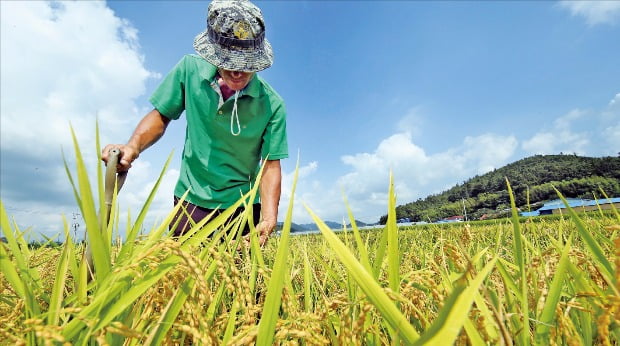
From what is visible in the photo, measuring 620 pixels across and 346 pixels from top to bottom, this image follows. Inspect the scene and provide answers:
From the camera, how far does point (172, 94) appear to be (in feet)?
10.1

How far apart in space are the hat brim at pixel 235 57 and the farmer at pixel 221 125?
0.03 metres

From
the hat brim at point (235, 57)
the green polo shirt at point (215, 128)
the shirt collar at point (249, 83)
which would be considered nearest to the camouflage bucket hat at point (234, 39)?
the hat brim at point (235, 57)

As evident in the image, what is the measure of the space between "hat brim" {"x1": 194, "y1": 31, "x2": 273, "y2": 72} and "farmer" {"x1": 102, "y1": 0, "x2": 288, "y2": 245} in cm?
3

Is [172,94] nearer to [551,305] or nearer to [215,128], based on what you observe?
[215,128]

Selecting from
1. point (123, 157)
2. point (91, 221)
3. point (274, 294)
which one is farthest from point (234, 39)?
point (274, 294)

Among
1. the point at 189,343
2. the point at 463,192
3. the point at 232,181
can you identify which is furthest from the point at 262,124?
the point at 463,192

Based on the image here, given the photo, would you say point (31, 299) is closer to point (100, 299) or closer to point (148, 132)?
point (100, 299)

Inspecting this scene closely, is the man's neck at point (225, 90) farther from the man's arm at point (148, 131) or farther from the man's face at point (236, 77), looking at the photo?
the man's arm at point (148, 131)

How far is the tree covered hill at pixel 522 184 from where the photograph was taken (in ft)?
305

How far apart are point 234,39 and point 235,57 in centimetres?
14

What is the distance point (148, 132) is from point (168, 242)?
2272 mm

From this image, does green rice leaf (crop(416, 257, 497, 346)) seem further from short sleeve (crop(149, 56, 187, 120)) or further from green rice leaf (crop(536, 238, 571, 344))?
short sleeve (crop(149, 56, 187, 120))

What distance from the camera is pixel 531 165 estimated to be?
120375 mm

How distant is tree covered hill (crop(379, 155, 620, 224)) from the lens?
305ft
